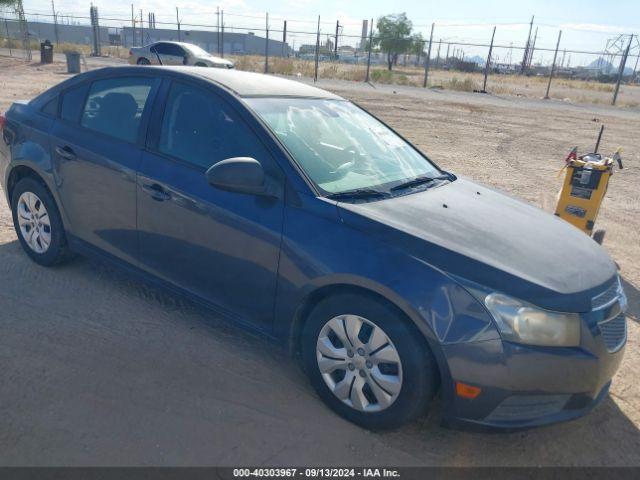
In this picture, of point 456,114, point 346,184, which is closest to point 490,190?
point 346,184

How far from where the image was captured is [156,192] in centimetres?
326

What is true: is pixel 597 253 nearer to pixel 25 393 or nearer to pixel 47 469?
pixel 47 469

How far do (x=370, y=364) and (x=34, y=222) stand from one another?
3.06 m

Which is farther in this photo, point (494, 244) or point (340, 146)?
point (340, 146)

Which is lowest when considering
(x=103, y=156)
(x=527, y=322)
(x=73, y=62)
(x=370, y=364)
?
(x=73, y=62)

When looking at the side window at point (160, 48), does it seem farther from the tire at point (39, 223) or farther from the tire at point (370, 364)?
the tire at point (370, 364)

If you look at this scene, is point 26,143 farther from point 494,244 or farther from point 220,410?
point 494,244

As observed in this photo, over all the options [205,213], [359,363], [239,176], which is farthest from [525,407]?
[205,213]

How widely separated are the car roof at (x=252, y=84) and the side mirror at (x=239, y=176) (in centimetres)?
67

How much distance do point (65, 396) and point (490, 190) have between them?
2997 mm

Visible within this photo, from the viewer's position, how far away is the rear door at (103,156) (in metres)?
3.47

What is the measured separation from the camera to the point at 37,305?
3664mm

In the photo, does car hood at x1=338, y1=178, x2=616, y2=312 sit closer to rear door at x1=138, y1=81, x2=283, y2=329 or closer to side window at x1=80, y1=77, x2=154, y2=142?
rear door at x1=138, y1=81, x2=283, y2=329

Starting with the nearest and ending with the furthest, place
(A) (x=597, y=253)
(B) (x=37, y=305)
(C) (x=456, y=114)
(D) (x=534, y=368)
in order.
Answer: (D) (x=534, y=368)
(A) (x=597, y=253)
(B) (x=37, y=305)
(C) (x=456, y=114)
